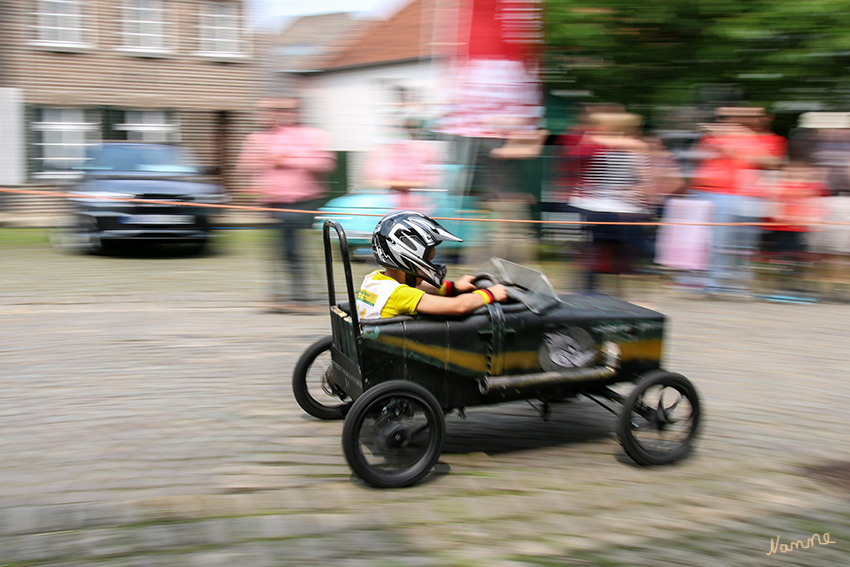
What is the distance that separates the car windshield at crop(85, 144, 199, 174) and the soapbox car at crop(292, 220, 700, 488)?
832 cm

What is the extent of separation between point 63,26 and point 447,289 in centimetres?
1927

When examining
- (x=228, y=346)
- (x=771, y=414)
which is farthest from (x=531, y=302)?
(x=228, y=346)

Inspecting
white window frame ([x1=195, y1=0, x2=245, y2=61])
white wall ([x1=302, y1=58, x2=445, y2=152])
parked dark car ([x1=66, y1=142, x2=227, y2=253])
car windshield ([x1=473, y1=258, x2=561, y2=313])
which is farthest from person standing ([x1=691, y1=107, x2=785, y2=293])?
white window frame ([x1=195, y1=0, x2=245, y2=61])

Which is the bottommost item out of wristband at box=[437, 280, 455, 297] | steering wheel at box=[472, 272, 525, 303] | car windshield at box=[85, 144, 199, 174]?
wristband at box=[437, 280, 455, 297]

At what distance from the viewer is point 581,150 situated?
8.20m

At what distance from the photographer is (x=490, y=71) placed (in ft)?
33.8

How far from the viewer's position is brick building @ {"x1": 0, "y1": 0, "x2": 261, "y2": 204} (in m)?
19.9

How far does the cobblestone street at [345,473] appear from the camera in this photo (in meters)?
3.39

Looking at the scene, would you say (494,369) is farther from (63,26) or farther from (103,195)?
(63,26)

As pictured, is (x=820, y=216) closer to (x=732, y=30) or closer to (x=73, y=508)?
(x=732, y=30)

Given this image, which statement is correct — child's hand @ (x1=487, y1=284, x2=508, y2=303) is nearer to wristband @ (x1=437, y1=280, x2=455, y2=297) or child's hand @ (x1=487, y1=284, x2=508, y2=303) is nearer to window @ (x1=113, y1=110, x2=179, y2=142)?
wristband @ (x1=437, y1=280, x2=455, y2=297)

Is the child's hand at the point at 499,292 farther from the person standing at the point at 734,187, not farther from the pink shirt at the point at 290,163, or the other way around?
the person standing at the point at 734,187

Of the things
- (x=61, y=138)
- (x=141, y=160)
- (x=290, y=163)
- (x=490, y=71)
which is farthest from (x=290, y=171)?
(x=61, y=138)

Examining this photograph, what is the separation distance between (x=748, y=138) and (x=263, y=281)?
19.2 feet
